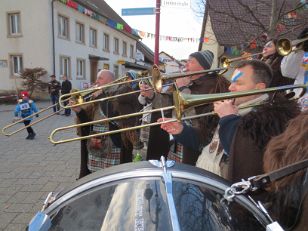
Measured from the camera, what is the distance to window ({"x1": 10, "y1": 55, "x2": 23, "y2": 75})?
21078mm

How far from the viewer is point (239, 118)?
1751mm

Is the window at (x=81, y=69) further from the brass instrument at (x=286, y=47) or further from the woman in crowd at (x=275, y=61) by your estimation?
the brass instrument at (x=286, y=47)

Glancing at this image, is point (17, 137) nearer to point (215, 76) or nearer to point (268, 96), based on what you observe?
point (215, 76)

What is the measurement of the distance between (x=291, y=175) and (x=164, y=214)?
0.46 m

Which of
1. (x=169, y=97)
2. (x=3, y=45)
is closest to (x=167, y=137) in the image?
(x=169, y=97)

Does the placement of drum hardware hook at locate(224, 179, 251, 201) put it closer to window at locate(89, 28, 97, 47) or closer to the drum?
the drum

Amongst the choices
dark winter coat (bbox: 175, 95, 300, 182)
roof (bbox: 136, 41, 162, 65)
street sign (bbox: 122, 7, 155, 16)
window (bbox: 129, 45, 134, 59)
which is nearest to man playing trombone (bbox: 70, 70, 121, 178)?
dark winter coat (bbox: 175, 95, 300, 182)

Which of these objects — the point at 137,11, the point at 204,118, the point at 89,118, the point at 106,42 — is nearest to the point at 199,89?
the point at 204,118

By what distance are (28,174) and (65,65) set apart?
18202 mm

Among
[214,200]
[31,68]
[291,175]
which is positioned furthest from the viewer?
[31,68]

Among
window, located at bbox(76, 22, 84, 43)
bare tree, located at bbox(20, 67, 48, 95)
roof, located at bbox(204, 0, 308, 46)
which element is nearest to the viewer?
roof, located at bbox(204, 0, 308, 46)

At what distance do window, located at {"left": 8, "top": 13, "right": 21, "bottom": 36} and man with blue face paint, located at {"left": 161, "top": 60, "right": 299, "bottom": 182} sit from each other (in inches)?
831

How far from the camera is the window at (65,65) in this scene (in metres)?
21.5

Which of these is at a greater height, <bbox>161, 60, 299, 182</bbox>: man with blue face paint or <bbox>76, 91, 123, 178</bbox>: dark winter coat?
<bbox>161, 60, 299, 182</bbox>: man with blue face paint
